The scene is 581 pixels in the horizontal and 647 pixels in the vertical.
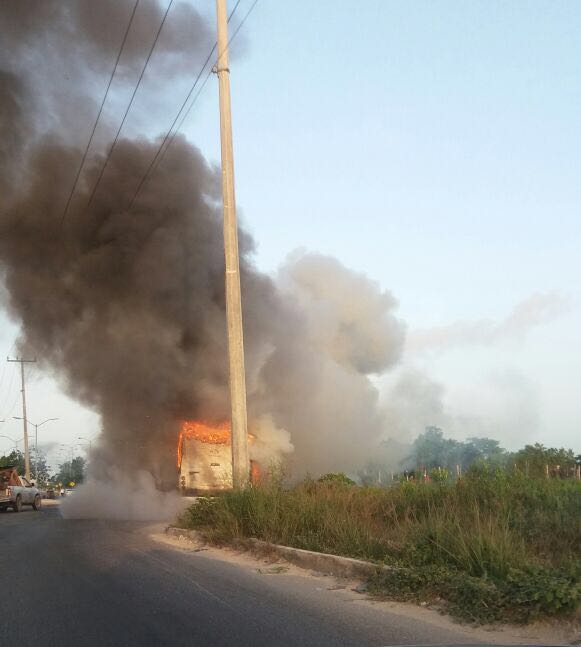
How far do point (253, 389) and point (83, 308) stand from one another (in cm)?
610

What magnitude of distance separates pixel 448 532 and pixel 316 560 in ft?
5.28

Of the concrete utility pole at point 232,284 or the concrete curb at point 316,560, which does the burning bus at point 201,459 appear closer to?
the concrete utility pole at point 232,284

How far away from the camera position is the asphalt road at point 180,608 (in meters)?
5.09

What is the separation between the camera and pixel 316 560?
7.68 meters

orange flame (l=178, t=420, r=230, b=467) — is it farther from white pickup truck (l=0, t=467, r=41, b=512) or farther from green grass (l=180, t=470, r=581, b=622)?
green grass (l=180, t=470, r=581, b=622)

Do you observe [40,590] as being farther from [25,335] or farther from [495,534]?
[25,335]

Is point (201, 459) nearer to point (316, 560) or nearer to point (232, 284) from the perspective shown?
point (232, 284)

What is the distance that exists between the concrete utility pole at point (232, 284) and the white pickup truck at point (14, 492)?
18.5 meters

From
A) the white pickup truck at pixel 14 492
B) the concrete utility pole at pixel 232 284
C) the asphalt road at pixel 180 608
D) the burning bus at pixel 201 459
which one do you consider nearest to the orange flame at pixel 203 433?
the burning bus at pixel 201 459

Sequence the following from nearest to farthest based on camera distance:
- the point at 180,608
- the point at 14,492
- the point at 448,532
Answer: the point at 180,608
the point at 448,532
the point at 14,492

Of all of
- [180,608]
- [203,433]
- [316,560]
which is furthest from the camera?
[203,433]

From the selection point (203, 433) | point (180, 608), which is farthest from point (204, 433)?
point (180, 608)

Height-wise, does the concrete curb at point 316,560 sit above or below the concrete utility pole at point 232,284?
below

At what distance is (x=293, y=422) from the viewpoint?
88.1 feet
